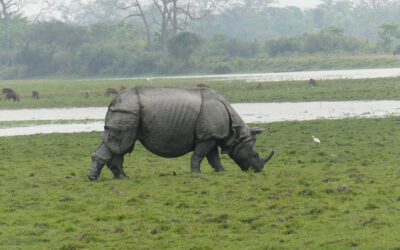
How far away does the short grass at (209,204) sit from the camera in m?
8.48

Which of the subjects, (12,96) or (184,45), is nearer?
(12,96)

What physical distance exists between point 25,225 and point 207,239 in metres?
3.09

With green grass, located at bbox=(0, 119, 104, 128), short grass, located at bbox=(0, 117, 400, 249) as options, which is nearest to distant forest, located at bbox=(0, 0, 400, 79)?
green grass, located at bbox=(0, 119, 104, 128)

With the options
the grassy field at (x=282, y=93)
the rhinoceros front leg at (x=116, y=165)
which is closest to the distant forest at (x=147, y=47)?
the grassy field at (x=282, y=93)

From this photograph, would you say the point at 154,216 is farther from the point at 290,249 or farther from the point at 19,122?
the point at 19,122

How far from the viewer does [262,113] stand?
2922cm

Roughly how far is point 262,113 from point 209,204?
62.7 ft

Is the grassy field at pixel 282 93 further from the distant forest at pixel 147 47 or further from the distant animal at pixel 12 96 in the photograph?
the distant forest at pixel 147 47

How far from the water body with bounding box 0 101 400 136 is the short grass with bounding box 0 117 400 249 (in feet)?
28.5

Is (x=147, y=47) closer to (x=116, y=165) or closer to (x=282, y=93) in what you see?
(x=282, y=93)

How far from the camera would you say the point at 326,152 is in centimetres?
1633

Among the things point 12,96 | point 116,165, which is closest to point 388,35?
point 12,96

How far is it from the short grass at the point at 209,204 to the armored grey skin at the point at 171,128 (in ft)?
1.84

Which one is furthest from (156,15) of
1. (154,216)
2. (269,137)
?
(154,216)
